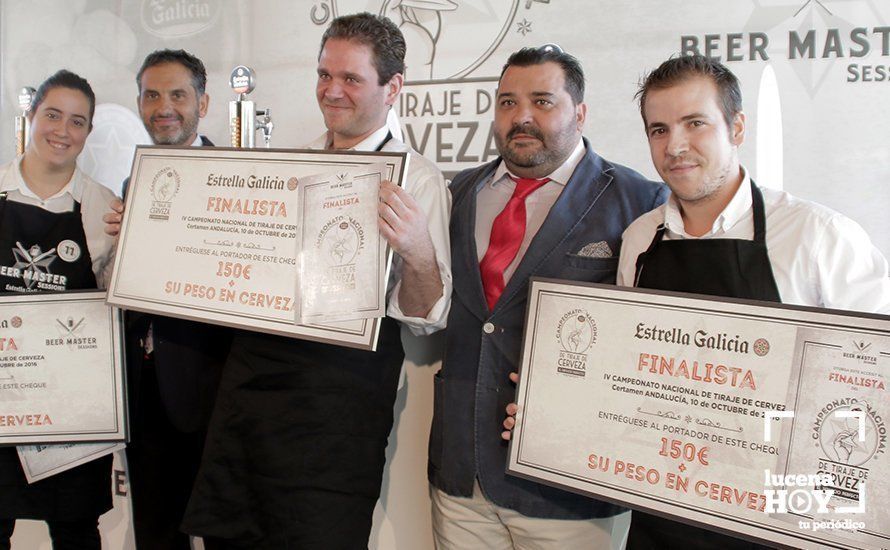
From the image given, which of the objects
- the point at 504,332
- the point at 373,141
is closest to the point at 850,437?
the point at 504,332

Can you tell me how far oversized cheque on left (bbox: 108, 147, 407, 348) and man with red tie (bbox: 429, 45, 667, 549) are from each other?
1.03 ft

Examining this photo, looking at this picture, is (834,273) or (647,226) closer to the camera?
(834,273)

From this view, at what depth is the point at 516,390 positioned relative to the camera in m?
1.40

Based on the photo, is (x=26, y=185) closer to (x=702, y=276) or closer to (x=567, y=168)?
(x=567, y=168)

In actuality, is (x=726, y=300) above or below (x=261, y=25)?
below

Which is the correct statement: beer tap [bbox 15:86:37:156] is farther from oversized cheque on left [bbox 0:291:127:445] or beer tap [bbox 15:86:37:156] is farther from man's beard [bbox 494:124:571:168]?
man's beard [bbox 494:124:571:168]

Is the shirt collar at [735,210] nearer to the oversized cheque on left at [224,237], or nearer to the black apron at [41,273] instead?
the oversized cheque on left at [224,237]

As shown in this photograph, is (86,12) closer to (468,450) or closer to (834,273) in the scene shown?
(468,450)

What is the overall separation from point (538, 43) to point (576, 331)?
1293 mm

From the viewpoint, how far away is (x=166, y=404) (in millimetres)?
1845

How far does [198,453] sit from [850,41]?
86.0 inches

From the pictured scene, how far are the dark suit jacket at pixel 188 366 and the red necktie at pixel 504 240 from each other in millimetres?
758

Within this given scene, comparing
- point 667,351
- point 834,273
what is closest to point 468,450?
point 667,351

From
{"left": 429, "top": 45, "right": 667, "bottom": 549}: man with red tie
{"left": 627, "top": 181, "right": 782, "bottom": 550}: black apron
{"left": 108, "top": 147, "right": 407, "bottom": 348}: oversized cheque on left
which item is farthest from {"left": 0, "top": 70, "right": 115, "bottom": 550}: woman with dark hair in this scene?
{"left": 627, "top": 181, "right": 782, "bottom": 550}: black apron
